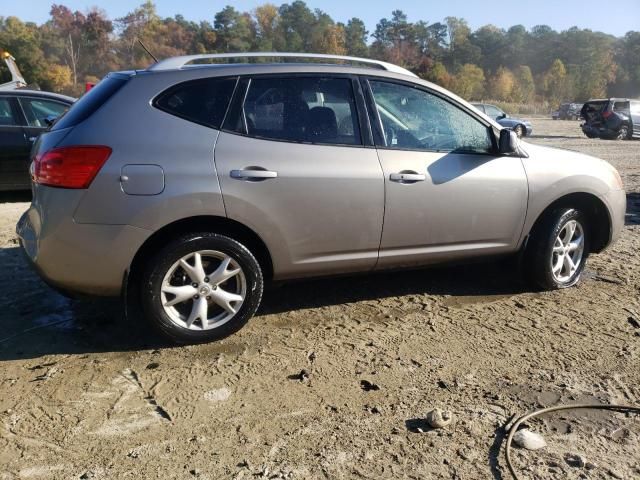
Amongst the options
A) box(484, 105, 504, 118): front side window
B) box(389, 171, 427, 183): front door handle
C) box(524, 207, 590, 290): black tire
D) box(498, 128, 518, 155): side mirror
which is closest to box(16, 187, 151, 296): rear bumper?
box(389, 171, 427, 183): front door handle

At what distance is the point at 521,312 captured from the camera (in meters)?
4.32

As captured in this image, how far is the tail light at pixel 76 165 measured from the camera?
3312 mm

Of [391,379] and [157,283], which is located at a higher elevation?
[157,283]

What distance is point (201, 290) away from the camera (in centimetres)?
365

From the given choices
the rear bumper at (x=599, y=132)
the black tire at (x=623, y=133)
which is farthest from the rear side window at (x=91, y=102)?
the black tire at (x=623, y=133)

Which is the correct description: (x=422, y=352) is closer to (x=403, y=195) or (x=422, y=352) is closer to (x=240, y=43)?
(x=403, y=195)

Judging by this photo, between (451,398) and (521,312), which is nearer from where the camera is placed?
(451,398)

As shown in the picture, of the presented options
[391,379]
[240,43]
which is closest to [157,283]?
[391,379]

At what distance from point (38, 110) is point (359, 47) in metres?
97.2

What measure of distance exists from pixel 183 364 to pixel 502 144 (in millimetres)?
2715

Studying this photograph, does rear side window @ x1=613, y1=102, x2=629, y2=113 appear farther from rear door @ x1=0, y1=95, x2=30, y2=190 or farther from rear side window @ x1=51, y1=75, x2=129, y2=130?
rear side window @ x1=51, y1=75, x2=129, y2=130

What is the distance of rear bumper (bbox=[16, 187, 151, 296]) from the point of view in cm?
336

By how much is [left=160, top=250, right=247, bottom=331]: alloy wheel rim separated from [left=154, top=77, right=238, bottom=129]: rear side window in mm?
836

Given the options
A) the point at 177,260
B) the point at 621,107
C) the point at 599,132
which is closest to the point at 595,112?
the point at 599,132
